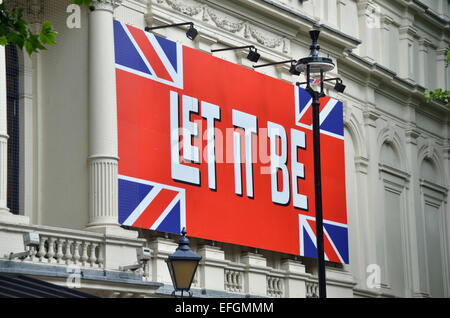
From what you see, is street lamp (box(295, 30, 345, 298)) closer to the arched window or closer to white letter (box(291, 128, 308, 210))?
the arched window

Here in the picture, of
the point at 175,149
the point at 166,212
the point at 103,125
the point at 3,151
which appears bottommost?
the point at 166,212

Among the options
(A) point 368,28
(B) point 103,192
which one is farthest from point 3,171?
(A) point 368,28

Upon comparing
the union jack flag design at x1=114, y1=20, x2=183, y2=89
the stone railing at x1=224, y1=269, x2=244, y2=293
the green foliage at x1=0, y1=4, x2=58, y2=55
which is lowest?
the stone railing at x1=224, y1=269, x2=244, y2=293

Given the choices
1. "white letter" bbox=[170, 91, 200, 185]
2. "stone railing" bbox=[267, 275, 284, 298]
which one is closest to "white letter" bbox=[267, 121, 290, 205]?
"stone railing" bbox=[267, 275, 284, 298]

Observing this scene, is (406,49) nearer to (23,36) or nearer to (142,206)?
(142,206)

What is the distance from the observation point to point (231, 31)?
1223 inches

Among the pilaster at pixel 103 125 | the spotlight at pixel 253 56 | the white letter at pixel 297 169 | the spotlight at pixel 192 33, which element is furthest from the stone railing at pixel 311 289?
the pilaster at pixel 103 125

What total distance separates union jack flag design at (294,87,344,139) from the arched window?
9.37 meters

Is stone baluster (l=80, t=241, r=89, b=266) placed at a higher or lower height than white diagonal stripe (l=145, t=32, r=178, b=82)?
lower

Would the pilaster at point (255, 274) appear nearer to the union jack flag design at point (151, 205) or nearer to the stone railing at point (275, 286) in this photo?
the stone railing at point (275, 286)

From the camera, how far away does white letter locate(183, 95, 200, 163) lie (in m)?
27.8

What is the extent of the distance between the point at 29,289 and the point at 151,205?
6.97 m

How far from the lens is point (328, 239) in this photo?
33.6 m
